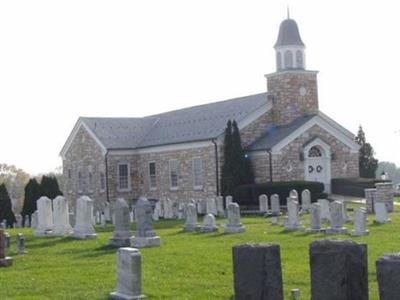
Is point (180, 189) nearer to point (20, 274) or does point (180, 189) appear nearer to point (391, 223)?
point (391, 223)

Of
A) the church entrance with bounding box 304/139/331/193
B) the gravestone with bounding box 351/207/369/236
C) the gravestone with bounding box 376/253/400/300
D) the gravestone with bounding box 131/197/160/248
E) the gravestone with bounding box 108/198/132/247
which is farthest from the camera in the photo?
the church entrance with bounding box 304/139/331/193

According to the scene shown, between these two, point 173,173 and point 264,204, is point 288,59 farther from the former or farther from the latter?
point 264,204

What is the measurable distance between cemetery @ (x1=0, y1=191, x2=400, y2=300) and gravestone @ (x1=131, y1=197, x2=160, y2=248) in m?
0.03

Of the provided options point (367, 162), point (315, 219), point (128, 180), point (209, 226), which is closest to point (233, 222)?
point (209, 226)

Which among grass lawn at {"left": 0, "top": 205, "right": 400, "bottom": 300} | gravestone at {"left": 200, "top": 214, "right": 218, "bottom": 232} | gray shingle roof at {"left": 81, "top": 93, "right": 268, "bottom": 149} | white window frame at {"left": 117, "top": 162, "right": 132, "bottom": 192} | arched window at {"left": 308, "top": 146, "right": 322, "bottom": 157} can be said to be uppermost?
gray shingle roof at {"left": 81, "top": 93, "right": 268, "bottom": 149}

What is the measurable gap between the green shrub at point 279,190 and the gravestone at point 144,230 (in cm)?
1845

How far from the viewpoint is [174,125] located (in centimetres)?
4741

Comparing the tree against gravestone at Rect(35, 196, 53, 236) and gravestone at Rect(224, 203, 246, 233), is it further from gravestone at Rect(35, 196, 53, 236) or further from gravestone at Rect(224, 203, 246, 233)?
gravestone at Rect(35, 196, 53, 236)

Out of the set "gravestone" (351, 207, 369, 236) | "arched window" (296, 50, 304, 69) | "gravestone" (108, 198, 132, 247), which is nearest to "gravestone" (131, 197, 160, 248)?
"gravestone" (108, 198, 132, 247)

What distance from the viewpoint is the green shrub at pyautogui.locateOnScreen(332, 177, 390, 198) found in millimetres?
39938

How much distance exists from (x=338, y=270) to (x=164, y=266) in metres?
7.90

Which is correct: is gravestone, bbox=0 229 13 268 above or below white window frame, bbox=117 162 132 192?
below

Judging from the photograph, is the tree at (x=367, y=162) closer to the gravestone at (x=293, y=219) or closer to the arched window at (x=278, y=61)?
the arched window at (x=278, y=61)

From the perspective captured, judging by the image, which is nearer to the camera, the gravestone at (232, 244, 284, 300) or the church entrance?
the gravestone at (232, 244, 284, 300)
